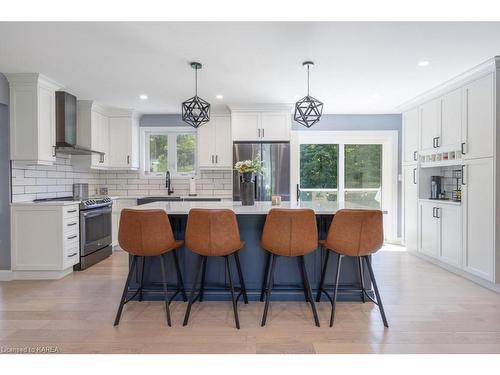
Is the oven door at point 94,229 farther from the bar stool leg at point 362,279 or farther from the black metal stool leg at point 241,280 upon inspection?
the bar stool leg at point 362,279

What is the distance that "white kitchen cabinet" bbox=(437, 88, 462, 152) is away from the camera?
357 centimetres

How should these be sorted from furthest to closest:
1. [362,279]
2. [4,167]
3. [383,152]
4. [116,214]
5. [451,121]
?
[383,152]
[116,214]
[451,121]
[4,167]
[362,279]

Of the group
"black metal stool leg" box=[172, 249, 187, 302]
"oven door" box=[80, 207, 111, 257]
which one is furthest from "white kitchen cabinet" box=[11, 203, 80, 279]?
"black metal stool leg" box=[172, 249, 187, 302]

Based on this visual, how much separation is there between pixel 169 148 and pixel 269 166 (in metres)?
2.08

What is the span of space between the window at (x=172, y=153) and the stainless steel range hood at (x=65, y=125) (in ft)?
4.46

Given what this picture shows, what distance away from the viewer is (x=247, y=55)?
2.86 metres

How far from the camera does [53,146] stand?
149 inches

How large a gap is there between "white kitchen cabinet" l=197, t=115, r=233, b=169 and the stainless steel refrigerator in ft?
1.36

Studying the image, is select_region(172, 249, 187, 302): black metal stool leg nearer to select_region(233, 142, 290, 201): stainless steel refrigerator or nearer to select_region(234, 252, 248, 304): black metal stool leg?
select_region(234, 252, 248, 304): black metal stool leg

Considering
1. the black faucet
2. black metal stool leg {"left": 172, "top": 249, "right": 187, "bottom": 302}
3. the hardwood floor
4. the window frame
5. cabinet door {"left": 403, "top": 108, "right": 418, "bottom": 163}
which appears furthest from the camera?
the window frame

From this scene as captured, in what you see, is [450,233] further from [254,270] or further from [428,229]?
[254,270]

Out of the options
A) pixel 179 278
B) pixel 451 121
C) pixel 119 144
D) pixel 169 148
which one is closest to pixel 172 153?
pixel 169 148

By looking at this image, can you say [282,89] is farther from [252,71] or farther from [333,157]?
[333,157]
